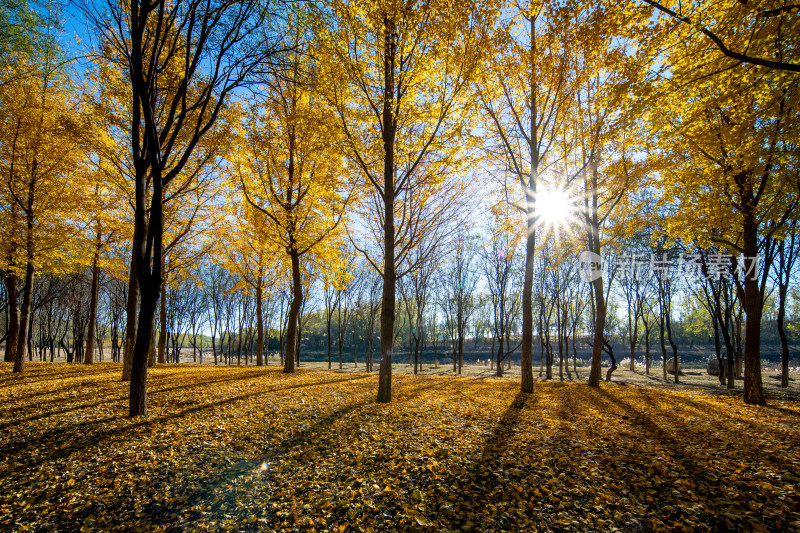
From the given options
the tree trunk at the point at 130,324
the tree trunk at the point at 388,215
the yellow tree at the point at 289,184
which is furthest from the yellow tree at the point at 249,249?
the tree trunk at the point at 388,215

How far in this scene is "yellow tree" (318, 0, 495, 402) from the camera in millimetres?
7227

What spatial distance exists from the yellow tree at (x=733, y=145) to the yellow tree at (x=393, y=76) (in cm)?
412

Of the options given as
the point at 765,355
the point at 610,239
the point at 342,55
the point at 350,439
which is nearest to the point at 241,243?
the point at 342,55

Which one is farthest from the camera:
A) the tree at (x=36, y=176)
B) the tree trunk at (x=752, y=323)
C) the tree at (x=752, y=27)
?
the tree at (x=36, y=176)

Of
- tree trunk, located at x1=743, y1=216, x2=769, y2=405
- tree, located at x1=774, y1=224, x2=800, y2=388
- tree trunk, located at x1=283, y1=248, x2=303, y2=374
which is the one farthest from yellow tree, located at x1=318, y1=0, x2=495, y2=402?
tree, located at x1=774, y1=224, x2=800, y2=388

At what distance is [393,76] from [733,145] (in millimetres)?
8230

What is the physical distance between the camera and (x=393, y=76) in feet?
25.0

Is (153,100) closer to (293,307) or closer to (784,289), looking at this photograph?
(293,307)

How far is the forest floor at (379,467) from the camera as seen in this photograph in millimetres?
3191

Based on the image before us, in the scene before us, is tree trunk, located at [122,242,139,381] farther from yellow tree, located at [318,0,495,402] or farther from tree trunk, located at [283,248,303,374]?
yellow tree, located at [318,0,495,402]

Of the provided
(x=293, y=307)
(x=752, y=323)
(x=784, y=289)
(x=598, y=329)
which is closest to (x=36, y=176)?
(x=293, y=307)

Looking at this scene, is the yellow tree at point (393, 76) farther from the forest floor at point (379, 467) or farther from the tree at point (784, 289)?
the tree at point (784, 289)

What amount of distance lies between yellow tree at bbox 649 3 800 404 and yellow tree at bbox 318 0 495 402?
13.5 ft

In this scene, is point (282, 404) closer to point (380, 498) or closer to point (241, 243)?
point (380, 498)
